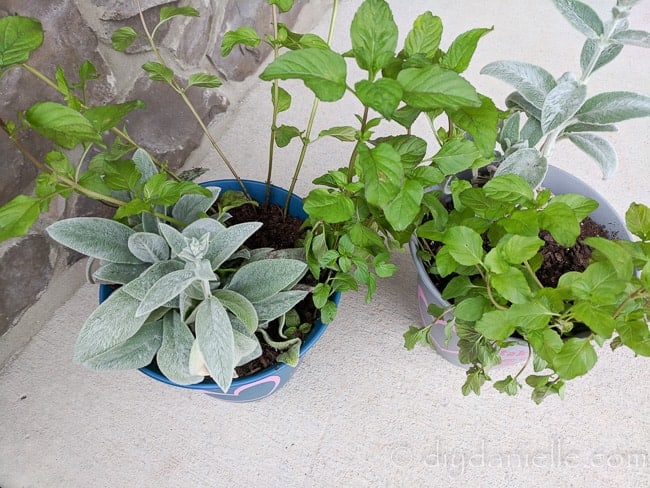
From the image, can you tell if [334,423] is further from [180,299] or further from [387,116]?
[387,116]

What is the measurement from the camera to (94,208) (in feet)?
3.68

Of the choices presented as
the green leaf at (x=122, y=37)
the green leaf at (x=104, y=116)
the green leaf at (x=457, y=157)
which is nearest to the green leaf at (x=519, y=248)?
the green leaf at (x=457, y=157)

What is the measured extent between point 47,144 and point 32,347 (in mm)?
452

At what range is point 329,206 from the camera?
65cm

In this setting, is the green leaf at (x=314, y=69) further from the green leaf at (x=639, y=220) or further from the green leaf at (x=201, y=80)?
the green leaf at (x=639, y=220)

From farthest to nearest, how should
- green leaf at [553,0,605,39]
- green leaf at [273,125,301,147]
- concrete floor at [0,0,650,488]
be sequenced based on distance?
concrete floor at [0,0,650,488], green leaf at [273,125,301,147], green leaf at [553,0,605,39]

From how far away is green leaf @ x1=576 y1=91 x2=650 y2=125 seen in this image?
74 cm

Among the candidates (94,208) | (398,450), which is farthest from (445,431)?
(94,208)

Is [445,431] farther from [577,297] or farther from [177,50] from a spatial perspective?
[177,50]

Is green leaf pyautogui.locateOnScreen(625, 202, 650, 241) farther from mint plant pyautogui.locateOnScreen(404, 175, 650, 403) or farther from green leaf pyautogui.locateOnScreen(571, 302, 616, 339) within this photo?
green leaf pyautogui.locateOnScreen(571, 302, 616, 339)

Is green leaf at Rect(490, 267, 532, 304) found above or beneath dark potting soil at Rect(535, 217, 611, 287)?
above

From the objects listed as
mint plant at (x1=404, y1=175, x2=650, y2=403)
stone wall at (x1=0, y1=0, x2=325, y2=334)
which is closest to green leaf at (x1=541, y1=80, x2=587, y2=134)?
mint plant at (x1=404, y1=175, x2=650, y2=403)

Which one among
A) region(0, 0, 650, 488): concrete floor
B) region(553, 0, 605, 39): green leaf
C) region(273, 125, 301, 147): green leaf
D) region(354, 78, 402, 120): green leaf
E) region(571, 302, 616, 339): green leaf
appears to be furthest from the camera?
region(0, 0, 650, 488): concrete floor

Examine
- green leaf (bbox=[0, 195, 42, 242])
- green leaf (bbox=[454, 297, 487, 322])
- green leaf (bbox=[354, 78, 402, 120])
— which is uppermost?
green leaf (bbox=[354, 78, 402, 120])
